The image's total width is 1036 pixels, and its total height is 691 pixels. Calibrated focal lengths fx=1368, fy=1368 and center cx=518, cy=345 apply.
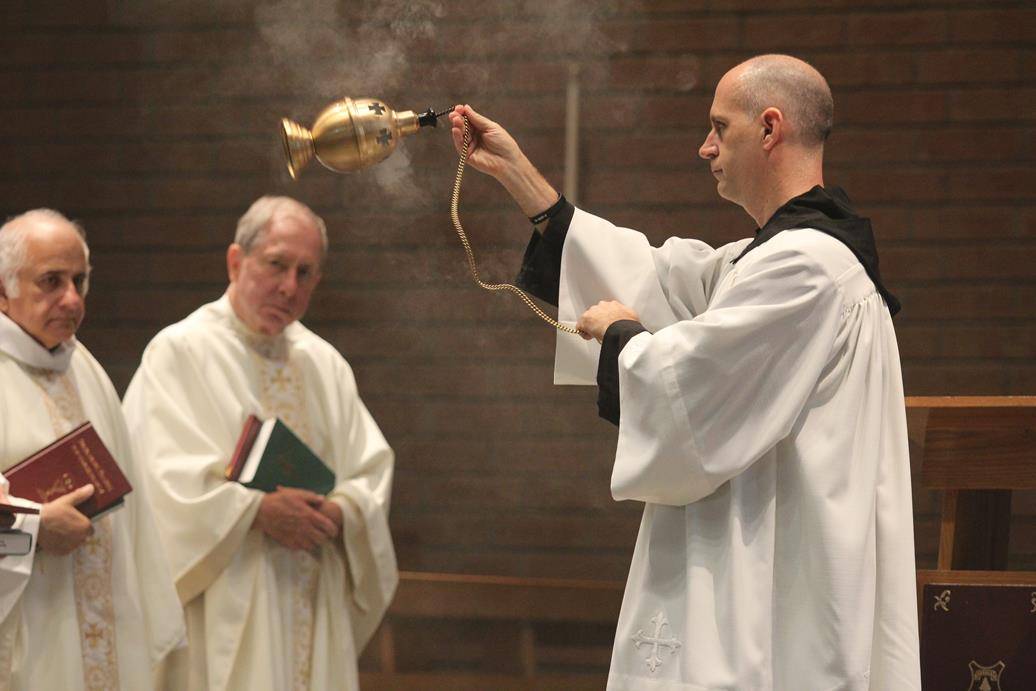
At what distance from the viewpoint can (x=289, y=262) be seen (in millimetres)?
4445

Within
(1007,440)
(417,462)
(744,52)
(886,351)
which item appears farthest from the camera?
(417,462)

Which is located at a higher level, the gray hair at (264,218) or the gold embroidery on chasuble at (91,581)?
the gray hair at (264,218)

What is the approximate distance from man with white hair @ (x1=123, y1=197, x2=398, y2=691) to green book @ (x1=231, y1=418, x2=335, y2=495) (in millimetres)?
44

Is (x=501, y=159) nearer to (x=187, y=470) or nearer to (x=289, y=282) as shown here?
(x=289, y=282)

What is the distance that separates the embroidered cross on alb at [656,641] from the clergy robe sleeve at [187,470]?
6.00 feet

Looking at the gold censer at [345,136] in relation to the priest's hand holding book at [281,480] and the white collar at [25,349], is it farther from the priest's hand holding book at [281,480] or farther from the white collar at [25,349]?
the priest's hand holding book at [281,480]

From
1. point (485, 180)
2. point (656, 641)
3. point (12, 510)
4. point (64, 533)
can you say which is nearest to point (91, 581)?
point (64, 533)

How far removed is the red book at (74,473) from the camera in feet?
11.5

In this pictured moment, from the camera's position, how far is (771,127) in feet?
9.22

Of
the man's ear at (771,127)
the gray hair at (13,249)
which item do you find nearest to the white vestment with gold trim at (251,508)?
the gray hair at (13,249)

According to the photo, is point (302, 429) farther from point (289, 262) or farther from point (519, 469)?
point (519, 469)

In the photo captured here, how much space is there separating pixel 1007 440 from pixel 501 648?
Result: 2771 mm

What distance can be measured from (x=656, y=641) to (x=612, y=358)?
55cm

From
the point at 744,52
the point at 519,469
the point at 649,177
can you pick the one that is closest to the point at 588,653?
the point at 519,469
